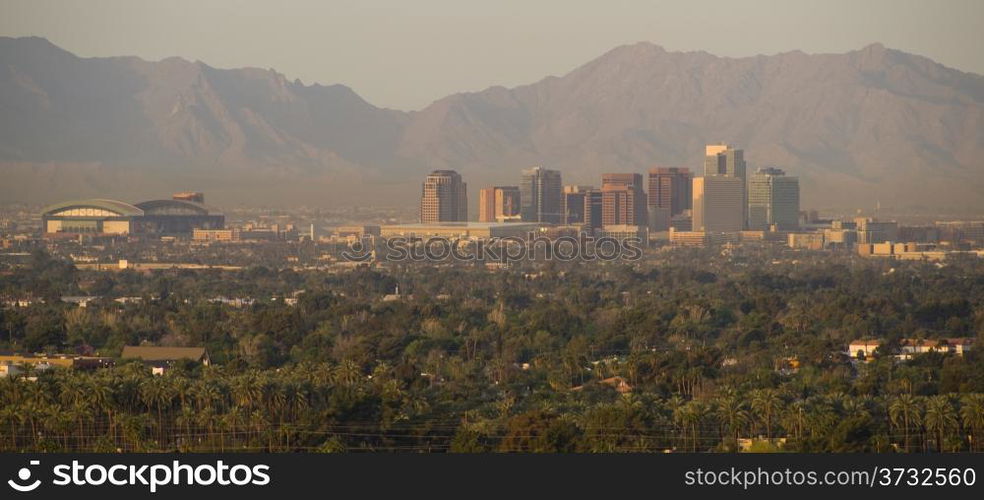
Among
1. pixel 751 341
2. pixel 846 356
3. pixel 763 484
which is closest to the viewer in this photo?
pixel 763 484

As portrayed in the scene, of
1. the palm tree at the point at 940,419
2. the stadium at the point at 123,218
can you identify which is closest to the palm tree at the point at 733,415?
the palm tree at the point at 940,419

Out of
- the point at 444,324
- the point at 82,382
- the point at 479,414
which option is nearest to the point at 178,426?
the point at 82,382

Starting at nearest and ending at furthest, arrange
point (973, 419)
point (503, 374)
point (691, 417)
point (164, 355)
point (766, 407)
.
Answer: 1. point (973, 419)
2. point (691, 417)
3. point (766, 407)
4. point (503, 374)
5. point (164, 355)

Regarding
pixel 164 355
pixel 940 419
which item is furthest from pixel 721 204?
pixel 940 419

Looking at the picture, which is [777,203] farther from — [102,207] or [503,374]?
[503,374]

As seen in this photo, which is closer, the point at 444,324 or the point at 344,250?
the point at 444,324

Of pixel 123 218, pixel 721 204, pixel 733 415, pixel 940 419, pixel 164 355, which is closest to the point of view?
pixel 940 419

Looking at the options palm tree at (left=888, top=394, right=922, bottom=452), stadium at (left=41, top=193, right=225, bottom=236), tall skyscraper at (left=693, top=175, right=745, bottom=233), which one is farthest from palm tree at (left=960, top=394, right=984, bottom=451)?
tall skyscraper at (left=693, top=175, right=745, bottom=233)

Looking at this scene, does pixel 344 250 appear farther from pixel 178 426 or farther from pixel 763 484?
pixel 763 484

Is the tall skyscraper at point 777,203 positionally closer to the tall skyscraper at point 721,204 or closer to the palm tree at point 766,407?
the tall skyscraper at point 721,204
